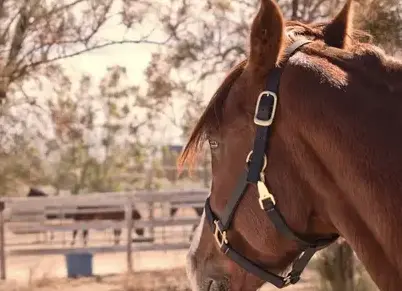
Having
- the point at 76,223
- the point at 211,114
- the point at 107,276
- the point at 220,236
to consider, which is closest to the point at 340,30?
the point at 211,114

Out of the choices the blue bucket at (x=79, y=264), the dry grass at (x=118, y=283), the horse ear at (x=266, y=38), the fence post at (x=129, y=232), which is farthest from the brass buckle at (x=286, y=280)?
the blue bucket at (x=79, y=264)

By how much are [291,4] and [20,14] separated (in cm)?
325

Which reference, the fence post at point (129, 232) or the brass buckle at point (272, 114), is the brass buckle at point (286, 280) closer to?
the brass buckle at point (272, 114)

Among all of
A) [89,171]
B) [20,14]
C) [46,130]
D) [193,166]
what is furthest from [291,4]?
[89,171]

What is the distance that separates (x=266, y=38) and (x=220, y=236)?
63 cm

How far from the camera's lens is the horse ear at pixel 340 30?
199 centimetres

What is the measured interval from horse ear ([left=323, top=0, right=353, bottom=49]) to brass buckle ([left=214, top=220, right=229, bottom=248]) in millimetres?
639

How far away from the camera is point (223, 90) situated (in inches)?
79.4

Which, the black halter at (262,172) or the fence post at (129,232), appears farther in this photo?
the fence post at (129,232)

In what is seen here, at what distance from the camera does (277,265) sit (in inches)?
78.7

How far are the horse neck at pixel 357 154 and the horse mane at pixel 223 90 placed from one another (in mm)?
173

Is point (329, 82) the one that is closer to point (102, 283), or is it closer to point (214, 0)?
point (214, 0)

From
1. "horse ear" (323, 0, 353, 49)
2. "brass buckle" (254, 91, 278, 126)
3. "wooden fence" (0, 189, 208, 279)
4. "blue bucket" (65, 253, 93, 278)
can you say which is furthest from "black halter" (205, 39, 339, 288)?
"blue bucket" (65, 253, 93, 278)

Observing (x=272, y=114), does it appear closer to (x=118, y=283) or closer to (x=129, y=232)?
(x=118, y=283)
